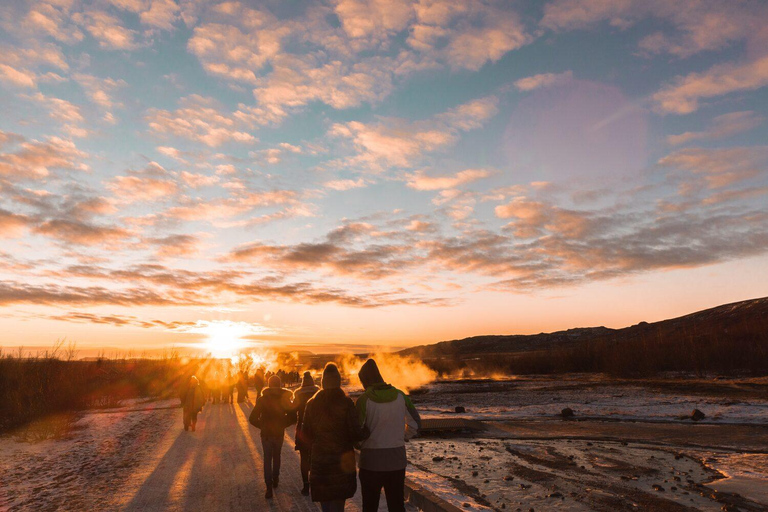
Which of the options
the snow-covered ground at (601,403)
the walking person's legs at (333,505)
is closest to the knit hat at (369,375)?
the walking person's legs at (333,505)

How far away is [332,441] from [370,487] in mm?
669

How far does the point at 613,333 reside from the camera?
156 meters

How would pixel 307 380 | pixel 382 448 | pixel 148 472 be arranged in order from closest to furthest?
pixel 382 448, pixel 307 380, pixel 148 472

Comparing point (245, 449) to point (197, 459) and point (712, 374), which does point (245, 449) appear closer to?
point (197, 459)

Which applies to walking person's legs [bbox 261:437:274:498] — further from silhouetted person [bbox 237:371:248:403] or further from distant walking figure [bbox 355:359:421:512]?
silhouetted person [bbox 237:371:248:403]

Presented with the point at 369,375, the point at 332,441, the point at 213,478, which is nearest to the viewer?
the point at 332,441

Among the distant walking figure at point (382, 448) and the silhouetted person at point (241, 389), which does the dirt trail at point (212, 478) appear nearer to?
the distant walking figure at point (382, 448)

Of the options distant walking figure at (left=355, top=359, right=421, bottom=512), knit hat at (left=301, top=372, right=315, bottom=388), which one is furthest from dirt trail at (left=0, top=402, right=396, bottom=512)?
distant walking figure at (left=355, top=359, right=421, bottom=512)

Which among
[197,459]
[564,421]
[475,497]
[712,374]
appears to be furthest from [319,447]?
[712,374]

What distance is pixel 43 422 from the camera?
2214 centimetres

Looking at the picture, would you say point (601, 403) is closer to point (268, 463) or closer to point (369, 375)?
point (268, 463)

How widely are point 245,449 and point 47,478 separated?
16.3 ft

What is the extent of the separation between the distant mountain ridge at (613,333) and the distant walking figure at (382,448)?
381 ft

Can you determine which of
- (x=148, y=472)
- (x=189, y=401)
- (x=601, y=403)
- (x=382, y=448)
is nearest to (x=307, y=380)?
(x=382, y=448)
